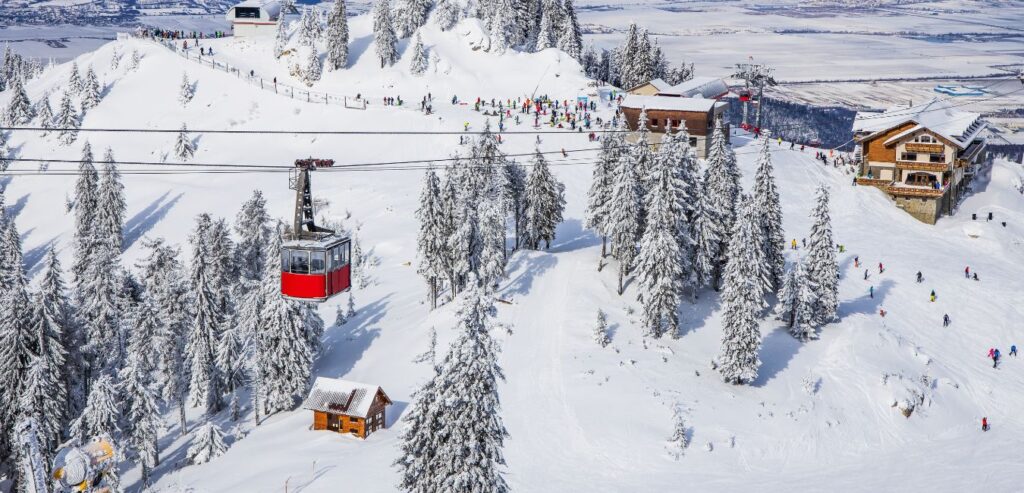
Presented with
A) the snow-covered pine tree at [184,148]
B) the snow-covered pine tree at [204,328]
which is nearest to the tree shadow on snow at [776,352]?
the snow-covered pine tree at [204,328]

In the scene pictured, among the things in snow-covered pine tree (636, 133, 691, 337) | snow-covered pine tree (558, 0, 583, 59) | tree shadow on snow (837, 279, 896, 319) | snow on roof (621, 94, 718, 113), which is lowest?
tree shadow on snow (837, 279, 896, 319)

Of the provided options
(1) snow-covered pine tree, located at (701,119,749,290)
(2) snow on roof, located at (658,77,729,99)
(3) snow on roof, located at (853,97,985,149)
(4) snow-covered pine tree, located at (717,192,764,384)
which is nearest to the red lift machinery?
(4) snow-covered pine tree, located at (717,192,764,384)

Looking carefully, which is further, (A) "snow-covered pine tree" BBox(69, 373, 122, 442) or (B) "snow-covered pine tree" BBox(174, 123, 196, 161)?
(B) "snow-covered pine tree" BBox(174, 123, 196, 161)

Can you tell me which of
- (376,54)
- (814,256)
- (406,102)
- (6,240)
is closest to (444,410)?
(814,256)

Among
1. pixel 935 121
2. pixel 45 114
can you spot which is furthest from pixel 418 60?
pixel 935 121

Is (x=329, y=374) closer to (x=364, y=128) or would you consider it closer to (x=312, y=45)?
(x=364, y=128)

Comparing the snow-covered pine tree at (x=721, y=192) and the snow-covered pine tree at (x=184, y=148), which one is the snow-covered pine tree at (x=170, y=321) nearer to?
the snow-covered pine tree at (x=721, y=192)

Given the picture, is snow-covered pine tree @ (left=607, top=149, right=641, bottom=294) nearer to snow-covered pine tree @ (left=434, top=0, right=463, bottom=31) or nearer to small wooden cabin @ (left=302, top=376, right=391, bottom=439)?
small wooden cabin @ (left=302, top=376, right=391, bottom=439)

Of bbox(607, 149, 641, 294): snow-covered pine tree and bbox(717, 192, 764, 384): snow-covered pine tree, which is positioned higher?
bbox(607, 149, 641, 294): snow-covered pine tree
